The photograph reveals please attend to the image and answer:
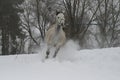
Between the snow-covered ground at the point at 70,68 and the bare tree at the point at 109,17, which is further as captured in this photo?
the bare tree at the point at 109,17

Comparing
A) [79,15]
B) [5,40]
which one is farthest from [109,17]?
[5,40]

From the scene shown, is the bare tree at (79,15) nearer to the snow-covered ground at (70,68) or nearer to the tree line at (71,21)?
the tree line at (71,21)

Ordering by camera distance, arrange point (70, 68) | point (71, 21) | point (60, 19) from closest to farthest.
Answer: point (70, 68) → point (60, 19) → point (71, 21)

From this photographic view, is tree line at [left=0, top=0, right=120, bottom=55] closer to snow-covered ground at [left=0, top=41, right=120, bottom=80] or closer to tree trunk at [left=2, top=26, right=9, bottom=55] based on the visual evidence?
tree trunk at [left=2, top=26, right=9, bottom=55]

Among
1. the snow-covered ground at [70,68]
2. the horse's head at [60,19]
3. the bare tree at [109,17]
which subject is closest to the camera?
the snow-covered ground at [70,68]

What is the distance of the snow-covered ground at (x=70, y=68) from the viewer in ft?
25.8

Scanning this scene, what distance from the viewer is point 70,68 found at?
9.26 meters

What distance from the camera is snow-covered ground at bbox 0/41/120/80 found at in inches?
310

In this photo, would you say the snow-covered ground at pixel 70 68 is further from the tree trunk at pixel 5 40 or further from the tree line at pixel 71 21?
the tree line at pixel 71 21

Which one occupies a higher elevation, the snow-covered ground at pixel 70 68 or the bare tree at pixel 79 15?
the bare tree at pixel 79 15

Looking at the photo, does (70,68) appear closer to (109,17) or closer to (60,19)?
(60,19)

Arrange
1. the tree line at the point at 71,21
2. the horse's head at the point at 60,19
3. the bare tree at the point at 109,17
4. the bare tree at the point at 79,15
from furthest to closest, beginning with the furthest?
the bare tree at the point at 109,17 → the bare tree at the point at 79,15 → the tree line at the point at 71,21 → the horse's head at the point at 60,19

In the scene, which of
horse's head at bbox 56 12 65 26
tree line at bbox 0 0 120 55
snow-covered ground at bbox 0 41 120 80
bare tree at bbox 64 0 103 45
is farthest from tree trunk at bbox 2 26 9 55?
horse's head at bbox 56 12 65 26

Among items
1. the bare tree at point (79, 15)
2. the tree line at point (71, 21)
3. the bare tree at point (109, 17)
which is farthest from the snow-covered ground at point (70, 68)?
the bare tree at point (109, 17)
